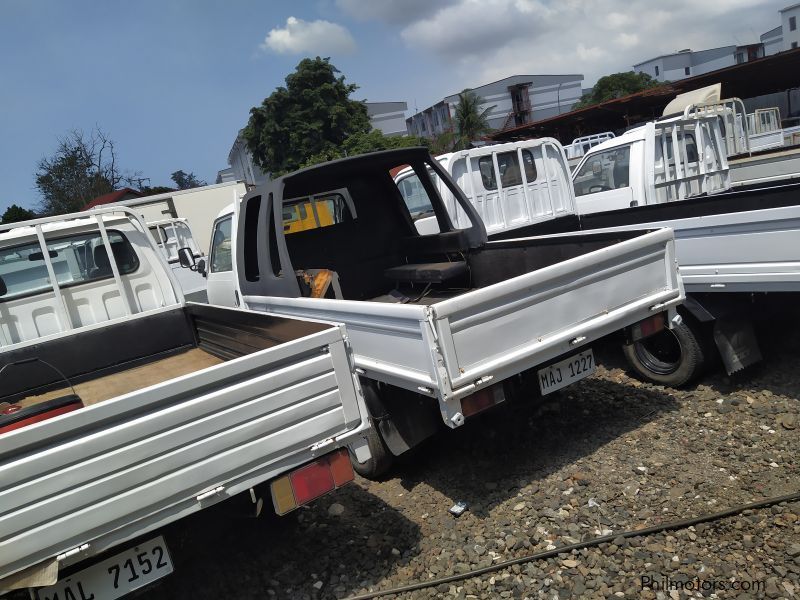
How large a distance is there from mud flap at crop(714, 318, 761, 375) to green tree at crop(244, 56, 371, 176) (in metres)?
28.9

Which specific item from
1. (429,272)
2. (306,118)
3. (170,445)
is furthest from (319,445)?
(306,118)

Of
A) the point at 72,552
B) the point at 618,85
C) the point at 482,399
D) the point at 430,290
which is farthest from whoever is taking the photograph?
the point at 618,85

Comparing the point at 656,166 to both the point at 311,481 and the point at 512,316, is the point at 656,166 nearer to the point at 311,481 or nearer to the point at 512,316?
the point at 512,316

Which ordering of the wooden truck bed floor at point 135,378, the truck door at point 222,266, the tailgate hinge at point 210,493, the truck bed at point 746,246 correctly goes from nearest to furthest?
the tailgate hinge at point 210,493
the truck bed at point 746,246
the wooden truck bed floor at point 135,378
the truck door at point 222,266

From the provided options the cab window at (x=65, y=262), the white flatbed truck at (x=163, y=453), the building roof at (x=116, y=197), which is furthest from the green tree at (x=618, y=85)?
the white flatbed truck at (x=163, y=453)

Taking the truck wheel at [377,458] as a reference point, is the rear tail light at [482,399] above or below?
above

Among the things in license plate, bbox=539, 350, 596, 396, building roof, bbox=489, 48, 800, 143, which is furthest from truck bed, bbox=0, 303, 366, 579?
building roof, bbox=489, 48, 800, 143

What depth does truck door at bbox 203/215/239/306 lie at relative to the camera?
5906mm

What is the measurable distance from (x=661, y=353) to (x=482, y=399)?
2316 mm

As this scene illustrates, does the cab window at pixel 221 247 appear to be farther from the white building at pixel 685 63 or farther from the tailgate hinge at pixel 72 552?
the white building at pixel 685 63

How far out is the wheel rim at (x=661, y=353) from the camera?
453cm

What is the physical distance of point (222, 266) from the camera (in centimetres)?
626

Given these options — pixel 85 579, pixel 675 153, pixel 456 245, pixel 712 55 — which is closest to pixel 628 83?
pixel 712 55

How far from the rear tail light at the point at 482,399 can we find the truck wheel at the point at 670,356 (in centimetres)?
189
